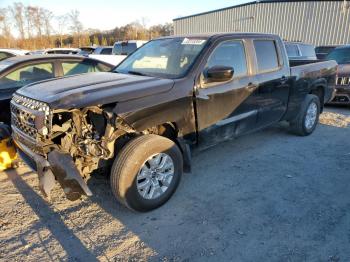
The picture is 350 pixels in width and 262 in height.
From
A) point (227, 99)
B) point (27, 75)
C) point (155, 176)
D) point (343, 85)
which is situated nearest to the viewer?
point (155, 176)

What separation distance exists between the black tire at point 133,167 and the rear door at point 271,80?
6.55 ft

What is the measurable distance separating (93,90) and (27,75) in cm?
295

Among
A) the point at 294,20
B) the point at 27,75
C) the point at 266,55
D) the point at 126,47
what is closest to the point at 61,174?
the point at 27,75

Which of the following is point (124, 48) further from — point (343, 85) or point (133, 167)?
point (133, 167)

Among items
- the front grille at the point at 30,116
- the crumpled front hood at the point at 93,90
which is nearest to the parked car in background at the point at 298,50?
the crumpled front hood at the point at 93,90

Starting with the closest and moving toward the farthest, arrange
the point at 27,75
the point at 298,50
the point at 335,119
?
the point at 27,75 < the point at 335,119 < the point at 298,50

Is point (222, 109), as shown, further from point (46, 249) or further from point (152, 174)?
point (46, 249)

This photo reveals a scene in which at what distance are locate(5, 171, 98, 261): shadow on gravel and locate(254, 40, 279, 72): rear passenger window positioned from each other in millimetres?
3418

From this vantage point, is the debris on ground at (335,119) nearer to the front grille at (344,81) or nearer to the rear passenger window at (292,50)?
the front grille at (344,81)

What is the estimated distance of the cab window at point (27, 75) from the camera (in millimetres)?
5341

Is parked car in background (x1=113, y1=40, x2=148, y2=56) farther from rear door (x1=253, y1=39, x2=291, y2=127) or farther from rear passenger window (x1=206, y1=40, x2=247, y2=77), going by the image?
rear passenger window (x1=206, y1=40, x2=247, y2=77)

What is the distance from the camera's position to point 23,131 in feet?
11.4

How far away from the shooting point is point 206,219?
3.44 meters

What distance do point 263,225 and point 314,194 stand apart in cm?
106
